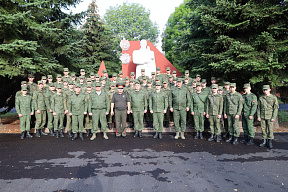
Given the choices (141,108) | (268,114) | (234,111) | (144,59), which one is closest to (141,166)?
(141,108)

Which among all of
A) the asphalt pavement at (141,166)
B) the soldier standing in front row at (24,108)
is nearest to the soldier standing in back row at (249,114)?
the asphalt pavement at (141,166)

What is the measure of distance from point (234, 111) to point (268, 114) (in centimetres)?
90

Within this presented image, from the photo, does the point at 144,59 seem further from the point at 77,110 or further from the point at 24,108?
the point at 24,108

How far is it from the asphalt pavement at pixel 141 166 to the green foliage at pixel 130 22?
1047 inches

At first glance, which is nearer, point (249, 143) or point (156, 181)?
point (156, 181)

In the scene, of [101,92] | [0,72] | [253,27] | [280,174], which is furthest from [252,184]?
[0,72]

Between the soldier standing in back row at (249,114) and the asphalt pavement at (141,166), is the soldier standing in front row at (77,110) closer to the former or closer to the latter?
the asphalt pavement at (141,166)

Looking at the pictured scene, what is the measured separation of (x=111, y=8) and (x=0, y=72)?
29.8 metres

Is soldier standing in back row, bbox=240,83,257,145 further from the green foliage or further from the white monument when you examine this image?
the green foliage

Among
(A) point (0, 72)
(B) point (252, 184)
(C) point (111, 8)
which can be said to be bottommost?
(B) point (252, 184)

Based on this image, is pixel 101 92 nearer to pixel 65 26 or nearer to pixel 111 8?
pixel 65 26

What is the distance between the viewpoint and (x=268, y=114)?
5.61m

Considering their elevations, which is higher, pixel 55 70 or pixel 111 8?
pixel 111 8

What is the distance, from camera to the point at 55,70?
9820 millimetres
